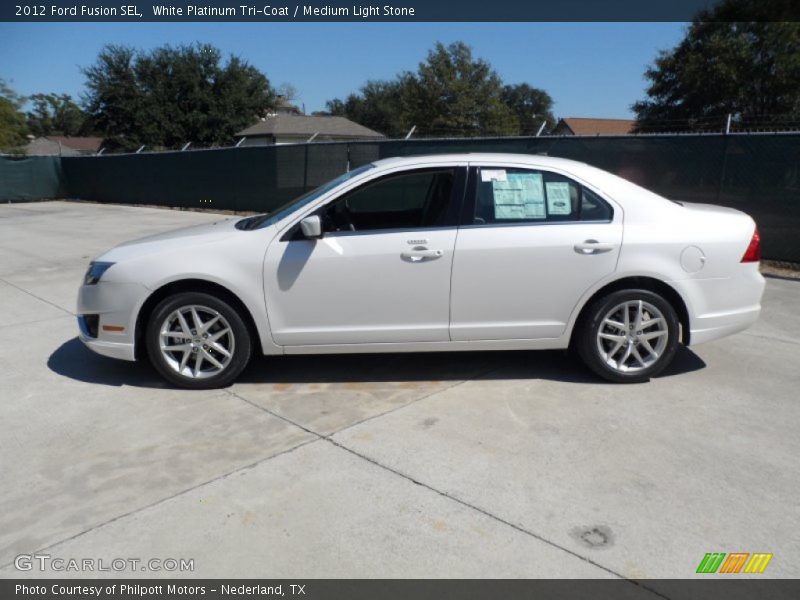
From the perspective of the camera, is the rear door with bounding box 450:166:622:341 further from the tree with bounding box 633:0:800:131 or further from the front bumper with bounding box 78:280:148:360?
the tree with bounding box 633:0:800:131

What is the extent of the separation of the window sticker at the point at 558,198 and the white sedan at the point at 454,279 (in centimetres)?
1

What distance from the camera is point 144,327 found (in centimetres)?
469

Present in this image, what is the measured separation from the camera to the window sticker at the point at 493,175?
15.4 feet

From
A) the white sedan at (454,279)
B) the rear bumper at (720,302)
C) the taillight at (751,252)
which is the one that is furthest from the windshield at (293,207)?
the taillight at (751,252)

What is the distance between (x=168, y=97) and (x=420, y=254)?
45.2 meters

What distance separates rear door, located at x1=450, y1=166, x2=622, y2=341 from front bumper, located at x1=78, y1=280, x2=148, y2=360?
7.40ft

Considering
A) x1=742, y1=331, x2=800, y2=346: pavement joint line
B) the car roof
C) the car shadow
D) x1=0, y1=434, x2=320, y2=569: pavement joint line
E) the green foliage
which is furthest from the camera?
the green foliage

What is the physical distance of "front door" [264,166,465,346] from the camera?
448 cm

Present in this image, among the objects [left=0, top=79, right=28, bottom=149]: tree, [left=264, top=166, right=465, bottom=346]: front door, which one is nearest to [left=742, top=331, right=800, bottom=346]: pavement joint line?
[left=264, top=166, right=465, bottom=346]: front door

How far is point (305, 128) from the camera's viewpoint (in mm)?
50500

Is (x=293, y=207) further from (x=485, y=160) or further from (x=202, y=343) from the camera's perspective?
(x=485, y=160)

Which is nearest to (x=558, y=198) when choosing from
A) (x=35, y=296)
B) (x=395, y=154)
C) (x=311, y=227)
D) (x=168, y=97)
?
(x=311, y=227)

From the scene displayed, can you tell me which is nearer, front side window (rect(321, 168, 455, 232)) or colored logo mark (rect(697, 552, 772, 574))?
colored logo mark (rect(697, 552, 772, 574))
